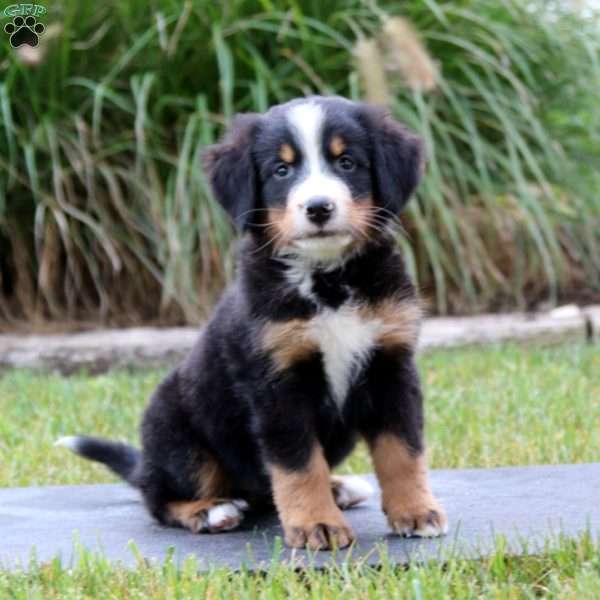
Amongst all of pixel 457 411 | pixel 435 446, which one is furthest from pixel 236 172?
pixel 457 411

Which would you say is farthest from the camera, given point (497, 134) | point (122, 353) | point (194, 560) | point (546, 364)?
point (497, 134)

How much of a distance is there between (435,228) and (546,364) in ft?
5.73

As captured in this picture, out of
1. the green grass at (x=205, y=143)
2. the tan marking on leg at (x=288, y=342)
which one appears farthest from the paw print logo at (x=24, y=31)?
the tan marking on leg at (x=288, y=342)

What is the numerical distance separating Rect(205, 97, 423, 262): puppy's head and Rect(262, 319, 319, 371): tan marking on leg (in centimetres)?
24

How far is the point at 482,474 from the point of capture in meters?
3.97

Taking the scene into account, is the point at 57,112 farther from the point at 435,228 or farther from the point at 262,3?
the point at 435,228

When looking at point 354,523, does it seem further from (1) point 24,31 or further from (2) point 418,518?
(1) point 24,31

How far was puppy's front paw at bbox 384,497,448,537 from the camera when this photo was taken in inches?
125

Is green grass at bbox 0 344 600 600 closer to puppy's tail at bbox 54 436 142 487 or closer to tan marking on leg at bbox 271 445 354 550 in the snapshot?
tan marking on leg at bbox 271 445 354 550

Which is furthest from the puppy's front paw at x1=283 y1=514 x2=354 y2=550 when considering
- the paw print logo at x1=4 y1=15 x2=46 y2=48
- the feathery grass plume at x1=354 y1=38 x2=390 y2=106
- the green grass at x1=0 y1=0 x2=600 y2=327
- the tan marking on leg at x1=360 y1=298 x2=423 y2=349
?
the paw print logo at x1=4 y1=15 x2=46 y2=48

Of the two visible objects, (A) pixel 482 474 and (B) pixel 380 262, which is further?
(A) pixel 482 474

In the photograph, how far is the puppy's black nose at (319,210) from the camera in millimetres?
3146

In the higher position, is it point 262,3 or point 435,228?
point 262,3

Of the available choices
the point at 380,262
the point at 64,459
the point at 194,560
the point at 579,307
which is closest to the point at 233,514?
the point at 194,560
